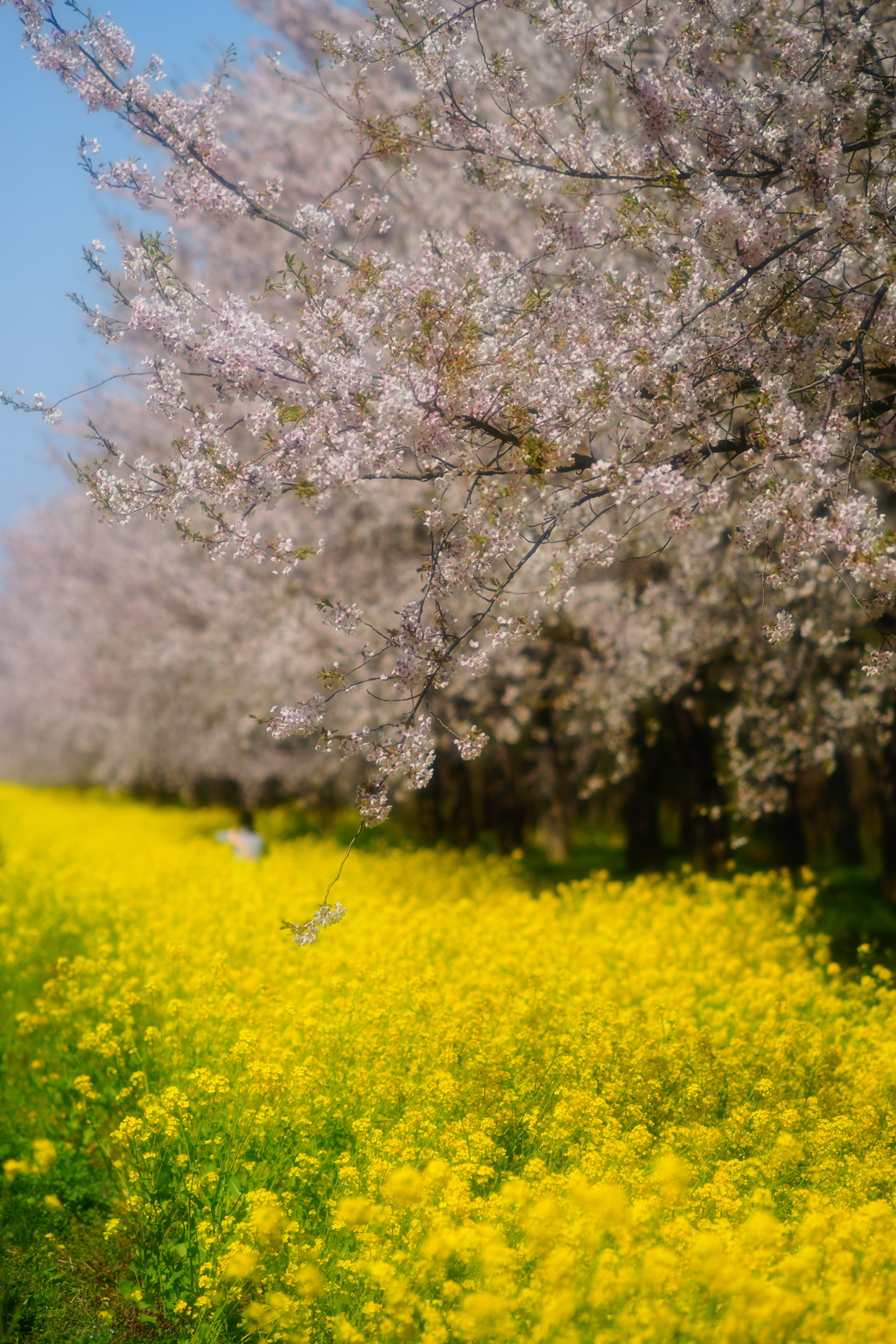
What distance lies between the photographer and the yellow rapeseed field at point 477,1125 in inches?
168

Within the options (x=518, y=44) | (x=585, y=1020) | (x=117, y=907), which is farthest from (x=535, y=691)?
(x=585, y=1020)

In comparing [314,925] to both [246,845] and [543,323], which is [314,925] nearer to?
[543,323]

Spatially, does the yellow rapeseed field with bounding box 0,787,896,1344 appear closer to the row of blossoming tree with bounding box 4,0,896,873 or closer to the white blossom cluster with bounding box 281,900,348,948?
the white blossom cluster with bounding box 281,900,348,948

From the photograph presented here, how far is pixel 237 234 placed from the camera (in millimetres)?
19844

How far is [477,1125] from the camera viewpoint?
19.4 ft

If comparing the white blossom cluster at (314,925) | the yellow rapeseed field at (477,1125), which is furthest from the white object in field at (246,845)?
the white blossom cluster at (314,925)

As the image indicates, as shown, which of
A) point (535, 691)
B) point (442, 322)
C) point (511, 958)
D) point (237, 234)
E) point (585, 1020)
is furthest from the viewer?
point (237, 234)

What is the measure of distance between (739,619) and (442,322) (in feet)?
27.7

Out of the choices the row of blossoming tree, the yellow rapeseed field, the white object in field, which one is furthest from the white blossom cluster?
the white object in field

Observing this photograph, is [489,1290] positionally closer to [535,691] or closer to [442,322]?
[442,322]

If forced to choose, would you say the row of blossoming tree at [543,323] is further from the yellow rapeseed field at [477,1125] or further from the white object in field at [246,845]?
the white object in field at [246,845]

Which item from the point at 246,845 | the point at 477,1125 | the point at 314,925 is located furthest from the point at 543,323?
the point at 246,845

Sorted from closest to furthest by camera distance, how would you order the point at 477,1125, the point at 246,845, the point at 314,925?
the point at 477,1125, the point at 314,925, the point at 246,845

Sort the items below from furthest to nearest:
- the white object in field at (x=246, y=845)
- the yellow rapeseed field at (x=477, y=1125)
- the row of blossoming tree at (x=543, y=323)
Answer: the white object in field at (x=246, y=845)
the row of blossoming tree at (x=543, y=323)
the yellow rapeseed field at (x=477, y=1125)
